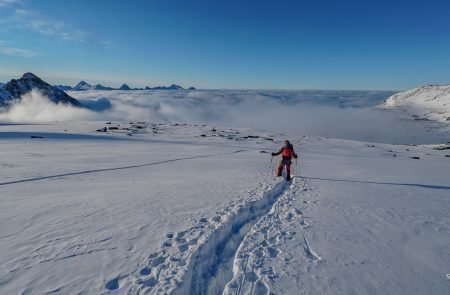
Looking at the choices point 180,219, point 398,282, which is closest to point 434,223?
point 398,282

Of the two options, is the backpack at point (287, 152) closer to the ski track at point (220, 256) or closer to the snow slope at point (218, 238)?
the snow slope at point (218, 238)

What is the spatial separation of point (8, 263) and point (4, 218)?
3087 millimetres

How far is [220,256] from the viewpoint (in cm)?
639

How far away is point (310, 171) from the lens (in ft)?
59.5

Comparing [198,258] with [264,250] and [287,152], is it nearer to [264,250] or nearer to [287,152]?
[264,250]

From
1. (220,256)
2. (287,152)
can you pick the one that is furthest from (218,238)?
(287,152)

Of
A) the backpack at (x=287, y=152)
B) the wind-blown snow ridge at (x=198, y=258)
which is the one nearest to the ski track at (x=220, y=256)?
the wind-blown snow ridge at (x=198, y=258)

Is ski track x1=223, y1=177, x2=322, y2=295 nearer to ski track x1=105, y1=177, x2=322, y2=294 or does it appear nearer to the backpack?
ski track x1=105, y1=177, x2=322, y2=294

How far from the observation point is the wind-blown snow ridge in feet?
17.1

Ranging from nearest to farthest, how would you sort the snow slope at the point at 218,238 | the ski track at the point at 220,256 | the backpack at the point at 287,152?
the ski track at the point at 220,256, the snow slope at the point at 218,238, the backpack at the point at 287,152

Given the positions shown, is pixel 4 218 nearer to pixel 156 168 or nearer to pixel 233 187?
pixel 233 187

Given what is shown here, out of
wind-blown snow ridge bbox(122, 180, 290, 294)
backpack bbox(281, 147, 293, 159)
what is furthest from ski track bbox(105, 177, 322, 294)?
backpack bbox(281, 147, 293, 159)

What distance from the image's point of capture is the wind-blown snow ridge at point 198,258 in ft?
17.1

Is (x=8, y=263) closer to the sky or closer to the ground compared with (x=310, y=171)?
closer to the sky
